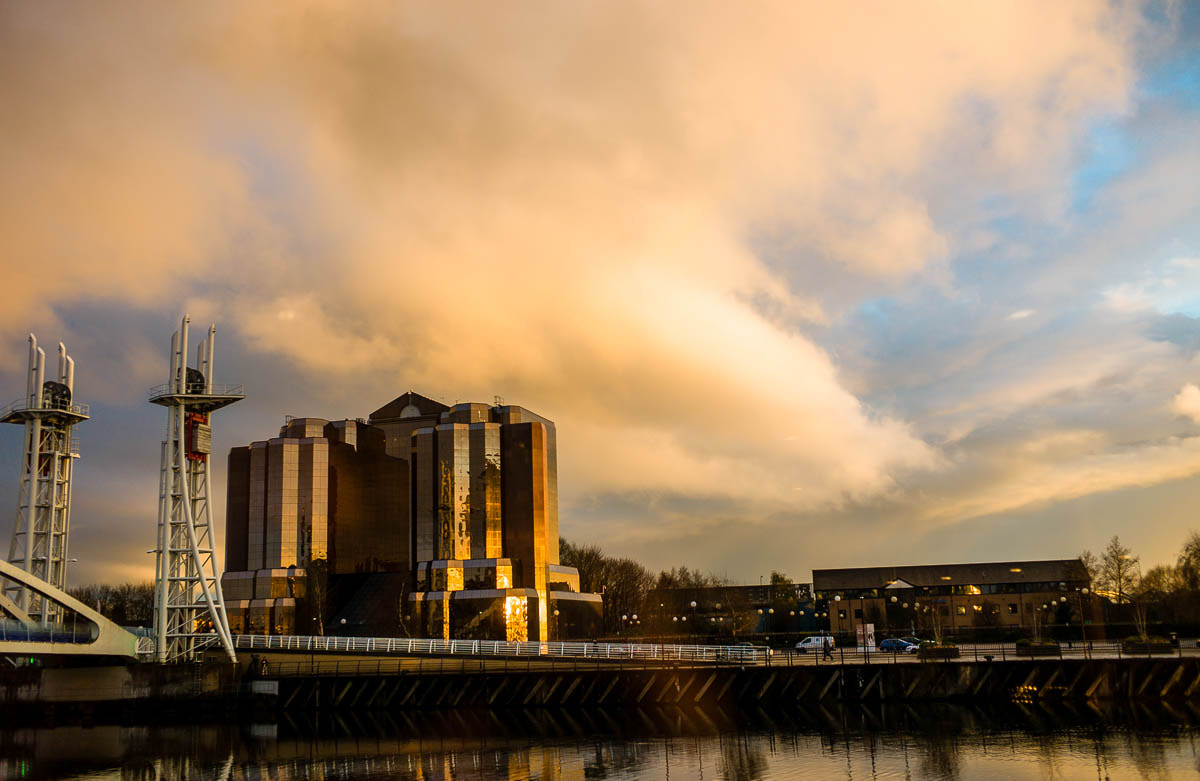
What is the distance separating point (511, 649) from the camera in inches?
2630

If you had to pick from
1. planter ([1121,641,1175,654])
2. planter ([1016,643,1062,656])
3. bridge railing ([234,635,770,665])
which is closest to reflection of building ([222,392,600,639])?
bridge railing ([234,635,770,665])

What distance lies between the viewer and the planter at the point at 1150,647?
2466 inches

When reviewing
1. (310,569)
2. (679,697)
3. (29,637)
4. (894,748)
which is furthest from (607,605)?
(894,748)

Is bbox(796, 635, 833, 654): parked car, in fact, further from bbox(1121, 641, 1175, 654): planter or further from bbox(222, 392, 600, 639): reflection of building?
bbox(1121, 641, 1175, 654): planter

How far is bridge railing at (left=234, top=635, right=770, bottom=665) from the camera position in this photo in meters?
62.9

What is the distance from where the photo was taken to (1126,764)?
33750mm

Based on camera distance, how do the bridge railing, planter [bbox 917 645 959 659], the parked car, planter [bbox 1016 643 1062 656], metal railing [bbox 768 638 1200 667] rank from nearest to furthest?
planter [bbox 917 645 959 659] < metal railing [bbox 768 638 1200 667] < planter [bbox 1016 643 1062 656] < the bridge railing < the parked car

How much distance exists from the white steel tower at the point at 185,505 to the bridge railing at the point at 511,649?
12.5 ft

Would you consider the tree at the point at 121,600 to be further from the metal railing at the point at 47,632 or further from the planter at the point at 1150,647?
the planter at the point at 1150,647

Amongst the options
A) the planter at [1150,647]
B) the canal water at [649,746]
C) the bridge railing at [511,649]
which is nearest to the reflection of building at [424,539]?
the bridge railing at [511,649]

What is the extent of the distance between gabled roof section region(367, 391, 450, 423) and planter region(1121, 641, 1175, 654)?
7146cm

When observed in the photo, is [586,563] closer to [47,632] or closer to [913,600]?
[913,600]

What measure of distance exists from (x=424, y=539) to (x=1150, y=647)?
6187 centimetres

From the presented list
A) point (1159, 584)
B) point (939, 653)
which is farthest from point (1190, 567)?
point (939, 653)
